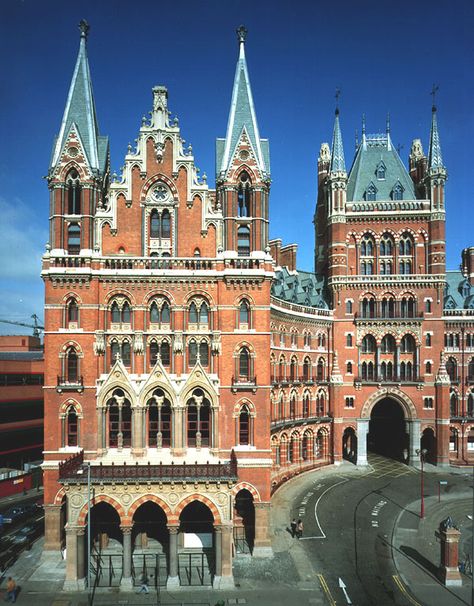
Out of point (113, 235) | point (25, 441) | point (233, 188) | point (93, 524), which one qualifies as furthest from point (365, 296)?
point (25, 441)

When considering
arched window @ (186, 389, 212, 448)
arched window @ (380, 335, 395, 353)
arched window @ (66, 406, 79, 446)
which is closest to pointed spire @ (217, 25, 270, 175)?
arched window @ (186, 389, 212, 448)

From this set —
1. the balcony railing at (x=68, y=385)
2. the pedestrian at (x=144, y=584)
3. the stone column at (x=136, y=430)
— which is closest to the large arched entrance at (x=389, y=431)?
the stone column at (x=136, y=430)

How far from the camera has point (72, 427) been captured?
40.2 m

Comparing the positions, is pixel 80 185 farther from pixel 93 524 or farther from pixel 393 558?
pixel 393 558

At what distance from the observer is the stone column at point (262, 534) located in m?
39.6

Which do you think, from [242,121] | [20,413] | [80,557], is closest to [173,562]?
[80,557]

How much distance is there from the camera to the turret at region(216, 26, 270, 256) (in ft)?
138

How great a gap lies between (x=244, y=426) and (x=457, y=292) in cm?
4934

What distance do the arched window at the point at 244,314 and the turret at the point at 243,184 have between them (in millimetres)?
4526

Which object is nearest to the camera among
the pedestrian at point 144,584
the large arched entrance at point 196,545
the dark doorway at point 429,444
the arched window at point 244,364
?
the pedestrian at point 144,584

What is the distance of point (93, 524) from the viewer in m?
39.4

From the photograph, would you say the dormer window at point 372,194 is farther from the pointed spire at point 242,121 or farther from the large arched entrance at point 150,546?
the large arched entrance at point 150,546

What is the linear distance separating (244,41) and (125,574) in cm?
4590

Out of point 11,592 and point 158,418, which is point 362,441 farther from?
point 11,592
